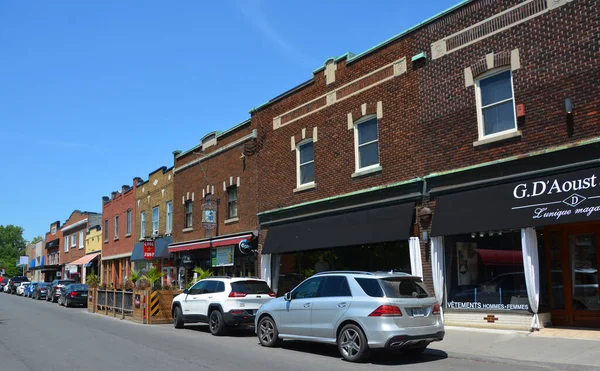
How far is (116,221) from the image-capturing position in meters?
40.0

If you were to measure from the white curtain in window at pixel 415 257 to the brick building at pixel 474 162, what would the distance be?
0.03m

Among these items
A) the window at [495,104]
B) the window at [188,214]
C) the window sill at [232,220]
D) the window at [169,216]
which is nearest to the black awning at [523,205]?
the window at [495,104]

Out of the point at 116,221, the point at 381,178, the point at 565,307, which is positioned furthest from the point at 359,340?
the point at 116,221

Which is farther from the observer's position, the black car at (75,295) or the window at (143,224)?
the window at (143,224)

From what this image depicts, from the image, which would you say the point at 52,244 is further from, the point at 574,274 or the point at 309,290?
the point at 574,274

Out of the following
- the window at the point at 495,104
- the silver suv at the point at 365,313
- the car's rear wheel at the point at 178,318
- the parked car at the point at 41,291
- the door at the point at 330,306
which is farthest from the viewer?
→ the parked car at the point at 41,291

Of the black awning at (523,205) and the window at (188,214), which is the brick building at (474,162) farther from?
the window at (188,214)

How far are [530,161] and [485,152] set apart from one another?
1.29 m

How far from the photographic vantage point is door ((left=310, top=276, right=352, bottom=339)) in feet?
35.1

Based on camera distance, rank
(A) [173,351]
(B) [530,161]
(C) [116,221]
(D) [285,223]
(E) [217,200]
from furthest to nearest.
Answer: (C) [116,221], (E) [217,200], (D) [285,223], (B) [530,161], (A) [173,351]

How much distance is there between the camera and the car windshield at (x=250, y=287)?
1538 cm

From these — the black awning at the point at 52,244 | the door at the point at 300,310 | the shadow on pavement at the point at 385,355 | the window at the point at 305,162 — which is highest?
the window at the point at 305,162

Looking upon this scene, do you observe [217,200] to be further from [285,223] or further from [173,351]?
[173,351]

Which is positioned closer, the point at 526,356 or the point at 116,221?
the point at 526,356
